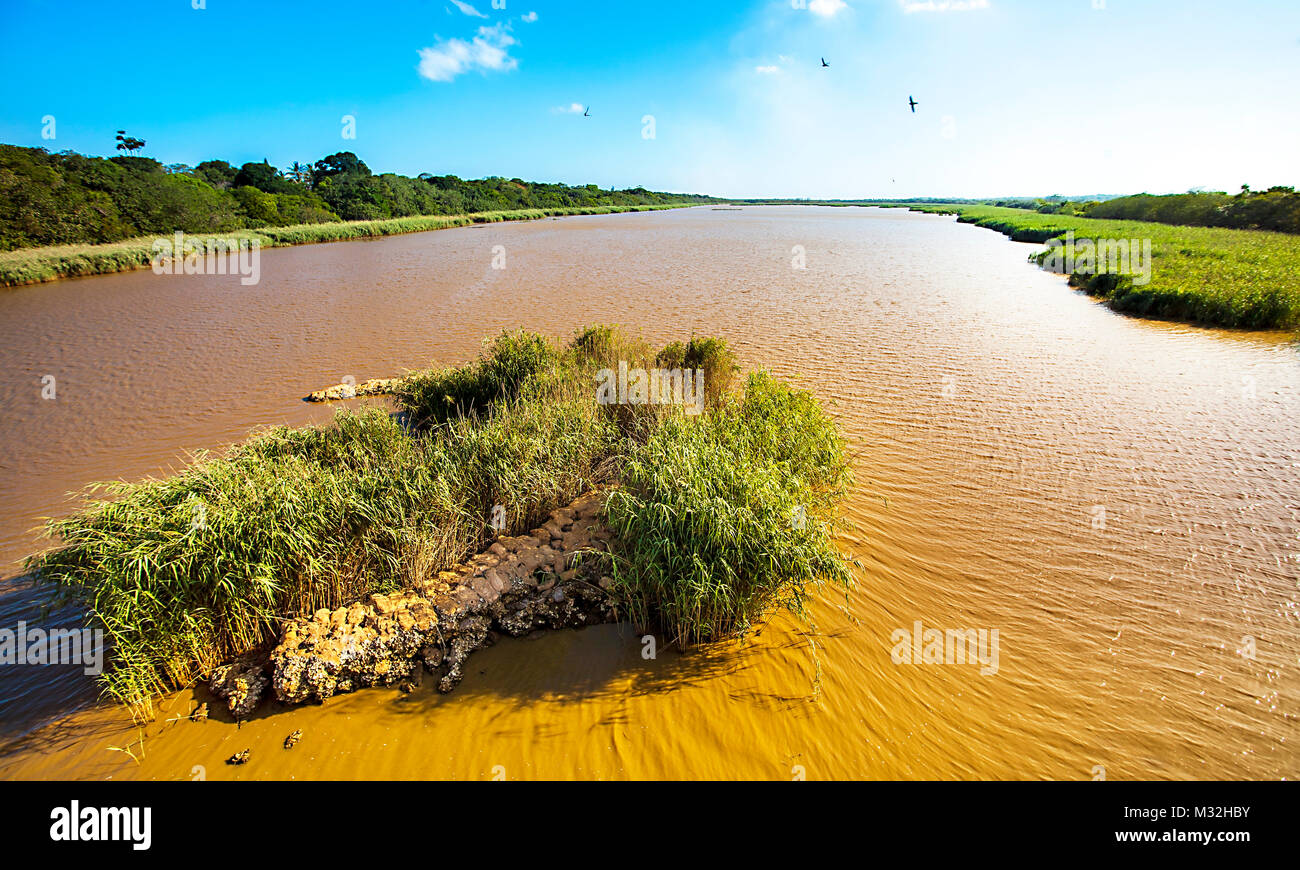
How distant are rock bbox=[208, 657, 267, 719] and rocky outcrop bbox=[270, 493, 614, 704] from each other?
0.59 feet

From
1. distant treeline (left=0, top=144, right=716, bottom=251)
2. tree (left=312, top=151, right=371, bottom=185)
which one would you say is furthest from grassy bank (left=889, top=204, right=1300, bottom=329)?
tree (left=312, top=151, right=371, bottom=185)

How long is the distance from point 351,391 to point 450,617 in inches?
316

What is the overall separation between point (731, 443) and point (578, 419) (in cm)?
220

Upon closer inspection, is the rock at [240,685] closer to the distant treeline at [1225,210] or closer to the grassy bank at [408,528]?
the grassy bank at [408,528]

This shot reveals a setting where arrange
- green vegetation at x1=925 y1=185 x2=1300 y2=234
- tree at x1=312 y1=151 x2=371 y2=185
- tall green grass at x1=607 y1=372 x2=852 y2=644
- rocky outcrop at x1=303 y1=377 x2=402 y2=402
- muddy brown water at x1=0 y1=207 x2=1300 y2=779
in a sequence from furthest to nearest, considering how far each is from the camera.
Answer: tree at x1=312 y1=151 x2=371 y2=185
green vegetation at x1=925 y1=185 x2=1300 y2=234
rocky outcrop at x1=303 y1=377 x2=402 y2=402
tall green grass at x1=607 y1=372 x2=852 y2=644
muddy brown water at x1=0 y1=207 x2=1300 y2=779

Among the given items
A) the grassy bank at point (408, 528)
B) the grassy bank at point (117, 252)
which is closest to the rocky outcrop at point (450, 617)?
the grassy bank at point (408, 528)

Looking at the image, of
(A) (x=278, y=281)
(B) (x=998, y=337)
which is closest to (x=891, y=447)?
(B) (x=998, y=337)

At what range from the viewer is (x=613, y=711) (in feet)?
12.4

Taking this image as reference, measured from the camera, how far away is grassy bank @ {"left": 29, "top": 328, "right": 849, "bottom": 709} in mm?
3941

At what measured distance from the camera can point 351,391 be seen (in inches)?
414

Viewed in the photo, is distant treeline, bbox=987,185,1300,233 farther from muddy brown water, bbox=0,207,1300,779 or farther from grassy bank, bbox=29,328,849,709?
grassy bank, bbox=29,328,849,709

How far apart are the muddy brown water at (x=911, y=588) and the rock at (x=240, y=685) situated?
20cm

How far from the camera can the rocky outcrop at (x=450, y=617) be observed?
153 inches

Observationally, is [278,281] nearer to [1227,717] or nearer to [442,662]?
[442,662]
